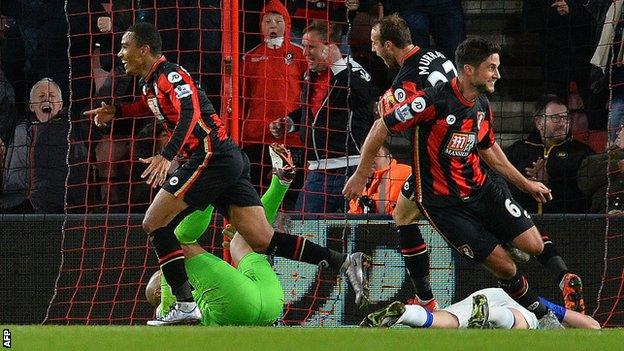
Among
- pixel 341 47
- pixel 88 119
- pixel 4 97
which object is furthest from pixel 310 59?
pixel 4 97

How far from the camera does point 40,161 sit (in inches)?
477

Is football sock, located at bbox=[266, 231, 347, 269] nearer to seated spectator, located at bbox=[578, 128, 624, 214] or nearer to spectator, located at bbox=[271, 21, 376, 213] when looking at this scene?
spectator, located at bbox=[271, 21, 376, 213]

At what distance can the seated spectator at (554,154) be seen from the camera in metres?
12.0

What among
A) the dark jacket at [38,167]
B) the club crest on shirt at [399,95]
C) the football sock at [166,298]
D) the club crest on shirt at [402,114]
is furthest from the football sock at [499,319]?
the dark jacket at [38,167]

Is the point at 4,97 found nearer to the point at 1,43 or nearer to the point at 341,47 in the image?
the point at 1,43

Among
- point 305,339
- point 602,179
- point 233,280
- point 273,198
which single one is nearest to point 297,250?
point 273,198

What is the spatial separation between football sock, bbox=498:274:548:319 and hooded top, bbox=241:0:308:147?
9.92 feet

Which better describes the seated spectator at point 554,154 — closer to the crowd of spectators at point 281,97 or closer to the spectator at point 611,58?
the crowd of spectators at point 281,97

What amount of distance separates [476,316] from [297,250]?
1.58 metres

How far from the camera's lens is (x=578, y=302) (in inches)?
397

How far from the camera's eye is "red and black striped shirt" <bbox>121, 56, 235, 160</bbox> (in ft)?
32.4

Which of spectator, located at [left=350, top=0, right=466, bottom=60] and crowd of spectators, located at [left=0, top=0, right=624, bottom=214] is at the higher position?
spectator, located at [left=350, top=0, right=466, bottom=60]

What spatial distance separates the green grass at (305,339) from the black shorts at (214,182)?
1.91m

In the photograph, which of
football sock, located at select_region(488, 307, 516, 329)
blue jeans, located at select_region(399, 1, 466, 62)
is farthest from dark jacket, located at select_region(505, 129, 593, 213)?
football sock, located at select_region(488, 307, 516, 329)
